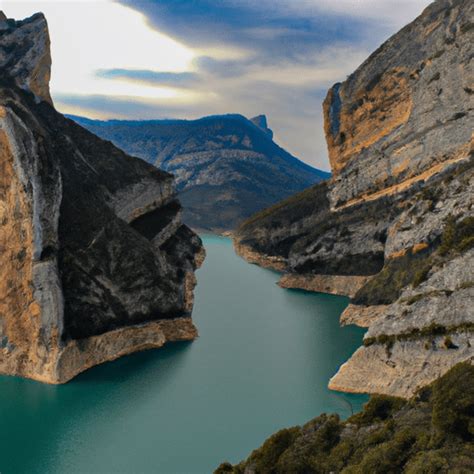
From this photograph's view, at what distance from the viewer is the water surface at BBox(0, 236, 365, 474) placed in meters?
25.3

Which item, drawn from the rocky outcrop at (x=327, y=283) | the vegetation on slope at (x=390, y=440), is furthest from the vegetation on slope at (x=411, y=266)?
the vegetation on slope at (x=390, y=440)

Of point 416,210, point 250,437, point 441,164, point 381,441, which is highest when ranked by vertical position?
point 441,164

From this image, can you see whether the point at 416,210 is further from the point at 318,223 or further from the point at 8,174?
the point at 8,174

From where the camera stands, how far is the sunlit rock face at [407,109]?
5711cm

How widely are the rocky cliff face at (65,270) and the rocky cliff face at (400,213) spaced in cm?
1728

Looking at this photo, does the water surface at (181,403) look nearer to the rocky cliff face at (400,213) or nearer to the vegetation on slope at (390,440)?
the rocky cliff face at (400,213)

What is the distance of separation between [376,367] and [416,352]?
2.97 metres

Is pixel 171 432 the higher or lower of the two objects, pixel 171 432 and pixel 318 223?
the lower

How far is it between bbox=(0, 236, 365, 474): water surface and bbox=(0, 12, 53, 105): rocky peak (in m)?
34.4

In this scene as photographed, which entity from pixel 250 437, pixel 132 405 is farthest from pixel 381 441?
pixel 132 405

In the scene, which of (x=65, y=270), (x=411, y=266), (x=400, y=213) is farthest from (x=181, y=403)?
(x=400, y=213)

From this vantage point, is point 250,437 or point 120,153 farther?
point 120,153

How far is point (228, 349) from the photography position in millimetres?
41281

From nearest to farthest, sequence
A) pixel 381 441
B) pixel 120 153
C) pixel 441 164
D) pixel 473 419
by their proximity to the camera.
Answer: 1. pixel 473 419
2. pixel 381 441
3. pixel 441 164
4. pixel 120 153
